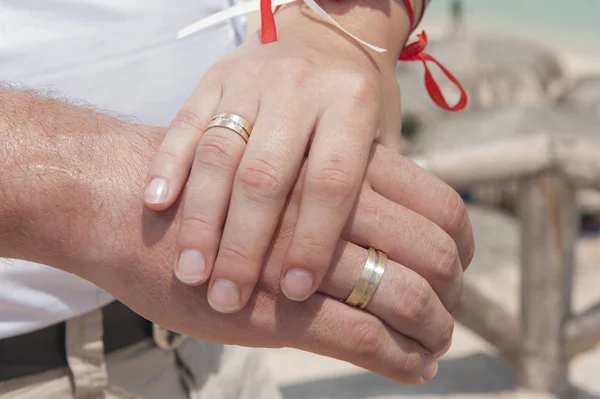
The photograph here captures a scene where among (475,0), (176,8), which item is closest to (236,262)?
(176,8)

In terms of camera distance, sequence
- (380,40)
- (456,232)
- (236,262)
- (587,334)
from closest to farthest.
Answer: (236,262) < (456,232) < (380,40) < (587,334)

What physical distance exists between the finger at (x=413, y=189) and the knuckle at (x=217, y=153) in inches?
5.8

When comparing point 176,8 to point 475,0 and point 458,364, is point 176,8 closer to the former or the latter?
point 458,364

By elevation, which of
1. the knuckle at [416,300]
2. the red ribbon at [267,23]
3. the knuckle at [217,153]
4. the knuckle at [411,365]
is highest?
the red ribbon at [267,23]

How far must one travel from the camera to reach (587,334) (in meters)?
2.57

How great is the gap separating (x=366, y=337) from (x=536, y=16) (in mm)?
27497

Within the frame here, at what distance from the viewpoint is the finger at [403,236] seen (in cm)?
71

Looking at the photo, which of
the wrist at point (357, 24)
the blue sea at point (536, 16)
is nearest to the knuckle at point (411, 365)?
the wrist at point (357, 24)

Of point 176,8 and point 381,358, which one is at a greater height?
point 176,8

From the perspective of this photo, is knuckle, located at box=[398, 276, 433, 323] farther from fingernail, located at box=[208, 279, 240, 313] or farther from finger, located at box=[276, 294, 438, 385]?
fingernail, located at box=[208, 279, 240, 313]

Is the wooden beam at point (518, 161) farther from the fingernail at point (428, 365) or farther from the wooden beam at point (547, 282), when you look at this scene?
the fingernail at point (428, 365)

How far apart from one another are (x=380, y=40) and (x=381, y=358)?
39cm

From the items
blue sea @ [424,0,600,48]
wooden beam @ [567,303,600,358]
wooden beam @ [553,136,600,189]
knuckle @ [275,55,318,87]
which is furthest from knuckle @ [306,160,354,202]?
blue sea @ [424,0,600,48]

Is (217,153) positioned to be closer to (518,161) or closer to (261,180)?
(261,180)
